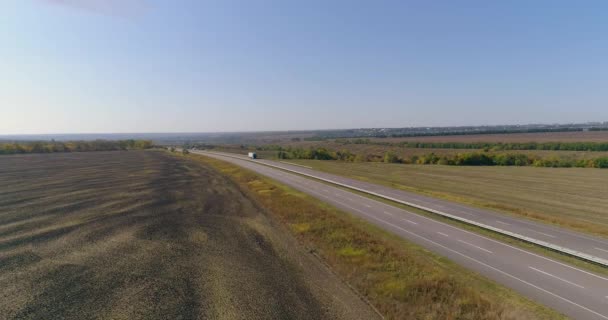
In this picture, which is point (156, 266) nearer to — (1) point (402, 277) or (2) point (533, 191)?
(1) point (402, 277)

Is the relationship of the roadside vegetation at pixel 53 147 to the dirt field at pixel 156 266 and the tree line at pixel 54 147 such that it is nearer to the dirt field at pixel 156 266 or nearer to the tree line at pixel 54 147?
the tree line at pixel 54 147

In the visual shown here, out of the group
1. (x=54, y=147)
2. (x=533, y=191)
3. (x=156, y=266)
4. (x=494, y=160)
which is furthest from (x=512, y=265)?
(x=54, y=147)

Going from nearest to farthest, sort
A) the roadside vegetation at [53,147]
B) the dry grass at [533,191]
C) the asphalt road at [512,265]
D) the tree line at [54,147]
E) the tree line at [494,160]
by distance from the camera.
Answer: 1. the asphalt road at [512,265]
2. the dry grass at [533,191]
3. the tree line at [494,160]
4. the roadside vegetation at [53,147]
5. the tree line at [54,147]

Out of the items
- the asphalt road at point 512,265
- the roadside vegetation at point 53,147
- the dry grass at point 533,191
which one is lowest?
the dry grass at point 533,191

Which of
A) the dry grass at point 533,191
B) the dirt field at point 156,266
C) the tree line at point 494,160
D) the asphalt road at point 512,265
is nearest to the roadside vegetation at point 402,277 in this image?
the asphalt road at point 512,265

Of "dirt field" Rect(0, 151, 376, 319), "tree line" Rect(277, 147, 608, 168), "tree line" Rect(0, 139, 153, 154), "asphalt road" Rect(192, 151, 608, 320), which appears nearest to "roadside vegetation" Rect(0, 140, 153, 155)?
"tree line" Rect(0, 139, 153, 154)

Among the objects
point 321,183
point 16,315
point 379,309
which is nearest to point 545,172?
point 321,183
